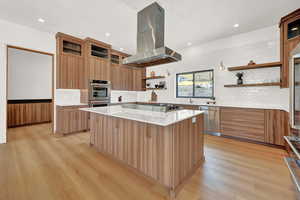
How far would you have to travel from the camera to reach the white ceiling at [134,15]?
2514 mm

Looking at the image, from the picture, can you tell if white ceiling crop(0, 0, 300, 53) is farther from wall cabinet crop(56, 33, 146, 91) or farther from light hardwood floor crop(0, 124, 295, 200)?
light hardwood floor crop(0, 124, 295, 200)

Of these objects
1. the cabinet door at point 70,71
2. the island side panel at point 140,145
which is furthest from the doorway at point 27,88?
the island side panel at point 140,145

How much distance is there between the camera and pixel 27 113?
16.3 ft

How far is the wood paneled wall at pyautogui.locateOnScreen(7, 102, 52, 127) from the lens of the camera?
4.64 m

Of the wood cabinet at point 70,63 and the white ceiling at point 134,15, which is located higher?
the white ceiling at point 134,15

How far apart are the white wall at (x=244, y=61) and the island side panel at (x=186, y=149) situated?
2.32 m

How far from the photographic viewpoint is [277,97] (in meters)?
3.24

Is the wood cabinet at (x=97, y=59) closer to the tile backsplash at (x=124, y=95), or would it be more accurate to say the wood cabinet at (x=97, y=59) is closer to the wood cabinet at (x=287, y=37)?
the tile backsplash at (x=124, y=95)

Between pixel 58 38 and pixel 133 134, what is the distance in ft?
12.3

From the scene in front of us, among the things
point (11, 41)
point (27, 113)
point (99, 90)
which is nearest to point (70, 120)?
point (99, 90)

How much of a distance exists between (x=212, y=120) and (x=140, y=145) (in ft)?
9.08

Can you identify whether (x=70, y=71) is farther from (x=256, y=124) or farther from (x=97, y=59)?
(x=256, y=124)

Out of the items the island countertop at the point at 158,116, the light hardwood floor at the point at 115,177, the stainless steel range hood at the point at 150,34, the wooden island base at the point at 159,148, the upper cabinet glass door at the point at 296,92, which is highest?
the stainless steel range hood at the point at 150,34

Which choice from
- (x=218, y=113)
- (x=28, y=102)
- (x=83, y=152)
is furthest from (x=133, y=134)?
(x=28, y=102)
